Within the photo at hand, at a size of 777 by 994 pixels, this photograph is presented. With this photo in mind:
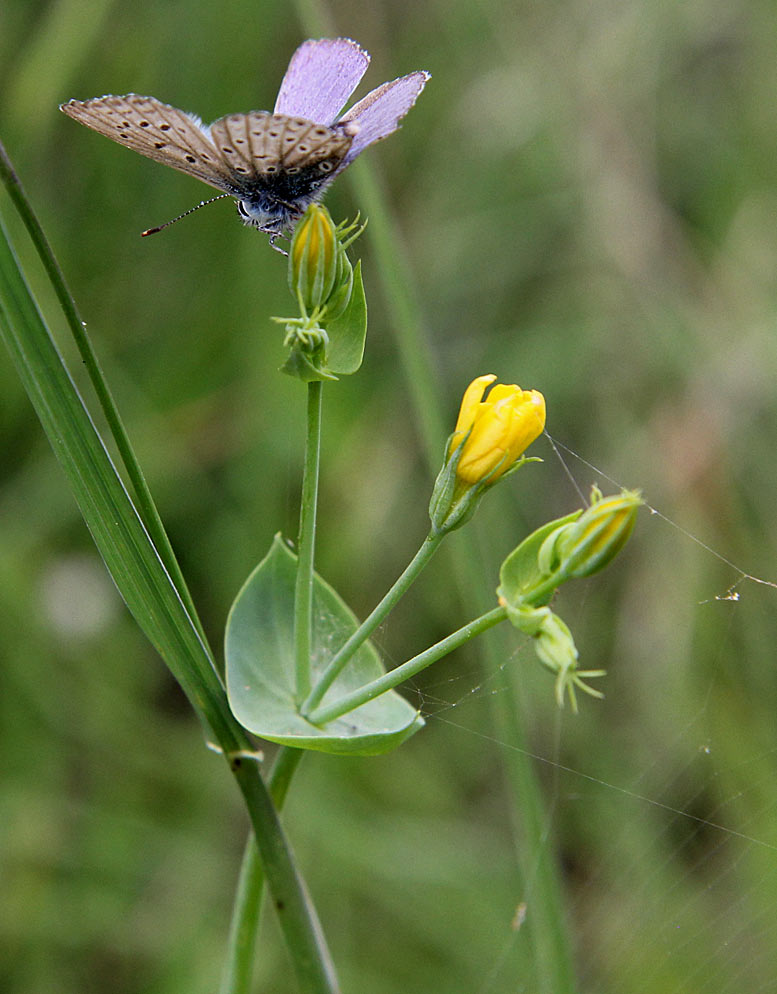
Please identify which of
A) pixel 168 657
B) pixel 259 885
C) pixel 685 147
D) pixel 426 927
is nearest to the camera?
pixel 168 657

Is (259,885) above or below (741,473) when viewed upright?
above

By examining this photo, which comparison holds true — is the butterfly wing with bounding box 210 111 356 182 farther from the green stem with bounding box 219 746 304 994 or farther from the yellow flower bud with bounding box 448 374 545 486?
the green stem with bounding box 219 746 304 994

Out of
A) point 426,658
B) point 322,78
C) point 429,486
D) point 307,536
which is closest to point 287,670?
point 307,536

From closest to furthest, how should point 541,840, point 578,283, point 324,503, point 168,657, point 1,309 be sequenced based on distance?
point 1,309 → point 168,657 → point 541,840 → point 324,503 → point 578,283

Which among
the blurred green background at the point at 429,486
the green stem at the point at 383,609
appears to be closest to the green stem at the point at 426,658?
the green stem at the point at 383,609

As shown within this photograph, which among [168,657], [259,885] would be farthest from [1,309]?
[259,885]

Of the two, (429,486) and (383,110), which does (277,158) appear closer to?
(383,110)

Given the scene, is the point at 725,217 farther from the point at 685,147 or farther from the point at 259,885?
the point at 259,885
